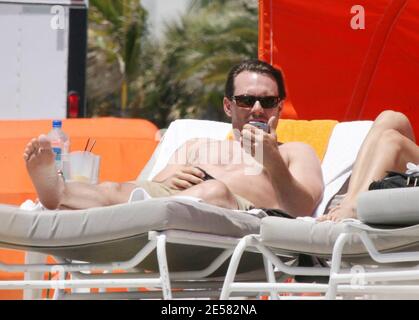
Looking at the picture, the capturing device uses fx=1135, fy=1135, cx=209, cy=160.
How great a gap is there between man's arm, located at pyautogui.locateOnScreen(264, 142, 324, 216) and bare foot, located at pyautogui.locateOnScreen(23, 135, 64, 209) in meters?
0.89

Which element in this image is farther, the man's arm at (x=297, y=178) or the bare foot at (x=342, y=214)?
the man's arm at (x=297, y=178)

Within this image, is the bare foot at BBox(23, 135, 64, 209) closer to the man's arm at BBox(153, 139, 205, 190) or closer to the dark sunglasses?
the man's arm at BBox(153, 139, 205, 190)

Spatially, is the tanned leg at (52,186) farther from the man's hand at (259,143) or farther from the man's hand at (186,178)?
the man's hand at (259,143)

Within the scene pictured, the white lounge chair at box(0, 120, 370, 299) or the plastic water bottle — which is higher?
the plastic water bottle

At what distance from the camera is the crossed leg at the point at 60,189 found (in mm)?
4395

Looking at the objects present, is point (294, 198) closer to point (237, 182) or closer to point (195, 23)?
point (237, 182)

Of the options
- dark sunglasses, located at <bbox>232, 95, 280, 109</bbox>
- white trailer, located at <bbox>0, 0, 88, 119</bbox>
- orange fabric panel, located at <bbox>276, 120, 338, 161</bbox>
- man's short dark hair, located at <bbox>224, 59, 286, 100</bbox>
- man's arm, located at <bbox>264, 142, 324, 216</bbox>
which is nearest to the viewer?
man's arm, located at <bbox>264, 142, 324, 216</bbox>

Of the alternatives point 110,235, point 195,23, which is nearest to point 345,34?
point 110,235

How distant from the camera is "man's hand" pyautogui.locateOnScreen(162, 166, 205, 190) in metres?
4.79

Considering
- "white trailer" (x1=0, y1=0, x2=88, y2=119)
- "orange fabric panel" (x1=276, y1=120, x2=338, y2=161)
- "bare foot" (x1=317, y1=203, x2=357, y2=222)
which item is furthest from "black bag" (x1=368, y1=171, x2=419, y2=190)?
"white trailer" (x1=0, y1=0, x2=88, y2=119)

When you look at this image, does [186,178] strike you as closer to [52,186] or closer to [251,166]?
[251,166]

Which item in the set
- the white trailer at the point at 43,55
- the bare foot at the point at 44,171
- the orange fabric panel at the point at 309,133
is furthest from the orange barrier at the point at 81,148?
the white trailer at the point at 43,55

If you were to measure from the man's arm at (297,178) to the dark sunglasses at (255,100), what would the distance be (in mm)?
212
